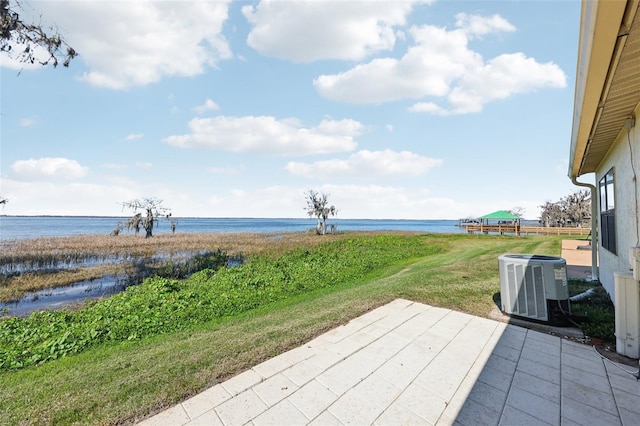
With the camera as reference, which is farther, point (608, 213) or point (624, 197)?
point (608, 213)

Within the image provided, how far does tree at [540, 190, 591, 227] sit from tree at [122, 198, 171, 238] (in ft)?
157

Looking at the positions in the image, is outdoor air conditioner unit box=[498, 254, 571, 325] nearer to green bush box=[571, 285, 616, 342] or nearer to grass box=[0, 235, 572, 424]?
green bush box=[571, 285, 616, 342]

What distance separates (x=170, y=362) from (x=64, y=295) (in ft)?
30.6

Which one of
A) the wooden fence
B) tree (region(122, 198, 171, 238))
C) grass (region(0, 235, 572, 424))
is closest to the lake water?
tree (region(122, 198, 171, 238))

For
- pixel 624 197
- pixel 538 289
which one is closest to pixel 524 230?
pixel 624 197

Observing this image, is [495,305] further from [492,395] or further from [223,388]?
[223,388]

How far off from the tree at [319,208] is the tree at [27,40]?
29.0 meters

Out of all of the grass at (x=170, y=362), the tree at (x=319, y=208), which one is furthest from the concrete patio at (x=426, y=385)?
the tree at (x=319, y=208)

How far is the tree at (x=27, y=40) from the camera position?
26.8ft

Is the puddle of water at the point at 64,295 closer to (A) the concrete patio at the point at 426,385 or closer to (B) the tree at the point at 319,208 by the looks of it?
(A) the concrete patio at the point at 426,385

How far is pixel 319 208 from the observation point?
1462 inches

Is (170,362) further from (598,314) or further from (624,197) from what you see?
(624,197)

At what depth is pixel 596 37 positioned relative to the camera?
186 centimetres

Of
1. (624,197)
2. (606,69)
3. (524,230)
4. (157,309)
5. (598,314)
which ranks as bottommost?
(157,309)
